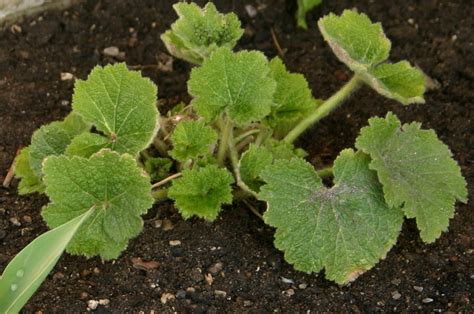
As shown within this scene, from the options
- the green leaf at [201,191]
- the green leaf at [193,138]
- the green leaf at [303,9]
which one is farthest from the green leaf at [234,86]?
the green leaf at [303,9]

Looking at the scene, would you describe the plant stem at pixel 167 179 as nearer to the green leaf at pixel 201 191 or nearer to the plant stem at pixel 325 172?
the green leaf at pixel 201 191

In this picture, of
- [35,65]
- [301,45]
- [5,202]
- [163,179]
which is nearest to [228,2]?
[301,45]

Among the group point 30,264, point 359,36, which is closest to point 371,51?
point 359,36

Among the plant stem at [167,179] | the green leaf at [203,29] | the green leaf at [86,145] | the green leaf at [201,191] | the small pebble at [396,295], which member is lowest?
the small pebble at [396,295]

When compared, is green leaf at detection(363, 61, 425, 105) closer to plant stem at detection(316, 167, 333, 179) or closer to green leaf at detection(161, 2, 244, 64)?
plant stem at detection(316, 167, 333, 179)

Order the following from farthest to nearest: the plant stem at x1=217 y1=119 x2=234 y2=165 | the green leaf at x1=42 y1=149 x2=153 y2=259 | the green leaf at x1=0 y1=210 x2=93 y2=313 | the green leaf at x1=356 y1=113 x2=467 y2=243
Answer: the plant stem at x1=217 y1=119 x2=234 y2=165
the green leaf at x1=356 y1=113 x2=467 y2=243
the green leaf at x1=42 y1=149 x2=153 y2=259
the green leaf at x1=0 y1=210 x2=93 y2=313

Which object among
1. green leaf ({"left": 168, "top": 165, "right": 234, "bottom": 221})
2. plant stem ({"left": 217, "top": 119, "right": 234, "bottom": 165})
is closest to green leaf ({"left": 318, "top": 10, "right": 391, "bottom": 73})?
plant stem ({"left": 217, "top": 119, "right": 234, "bottom": 165})
